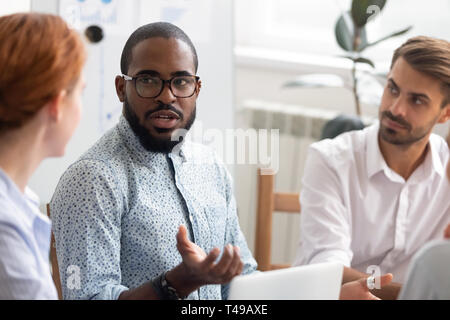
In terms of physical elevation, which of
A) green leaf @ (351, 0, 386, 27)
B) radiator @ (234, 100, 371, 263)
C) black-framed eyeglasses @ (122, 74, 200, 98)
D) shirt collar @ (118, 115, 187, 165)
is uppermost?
green leaf @ (351, 0, 386, 27)

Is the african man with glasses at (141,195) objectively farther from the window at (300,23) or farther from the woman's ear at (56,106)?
the window at (300,23)

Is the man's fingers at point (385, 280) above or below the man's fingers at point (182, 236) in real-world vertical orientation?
below

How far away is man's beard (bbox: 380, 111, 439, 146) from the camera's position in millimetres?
1242

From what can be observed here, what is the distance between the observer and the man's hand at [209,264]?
0.76 metres

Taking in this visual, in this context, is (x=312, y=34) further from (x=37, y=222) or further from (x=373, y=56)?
(x=37, y=222)

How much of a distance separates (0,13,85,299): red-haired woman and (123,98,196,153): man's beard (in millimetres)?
150

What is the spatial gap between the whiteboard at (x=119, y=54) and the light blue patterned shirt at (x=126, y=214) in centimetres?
8

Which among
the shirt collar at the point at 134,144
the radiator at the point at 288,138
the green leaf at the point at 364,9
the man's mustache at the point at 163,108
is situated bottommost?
the radiator at the point at 288,138

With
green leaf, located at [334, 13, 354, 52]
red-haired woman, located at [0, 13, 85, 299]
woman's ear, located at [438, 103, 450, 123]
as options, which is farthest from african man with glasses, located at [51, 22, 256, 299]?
green leaf, located at [334, 13, 354, 52]

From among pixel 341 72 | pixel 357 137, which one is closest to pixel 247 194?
pixel 341 72

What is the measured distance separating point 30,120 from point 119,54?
28 cm

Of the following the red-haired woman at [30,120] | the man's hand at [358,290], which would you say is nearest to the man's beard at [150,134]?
the red-haired woman at [30,120]

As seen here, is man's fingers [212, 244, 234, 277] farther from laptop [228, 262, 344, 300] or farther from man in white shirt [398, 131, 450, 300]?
man in white shirt [398, 131, 450, 300]
